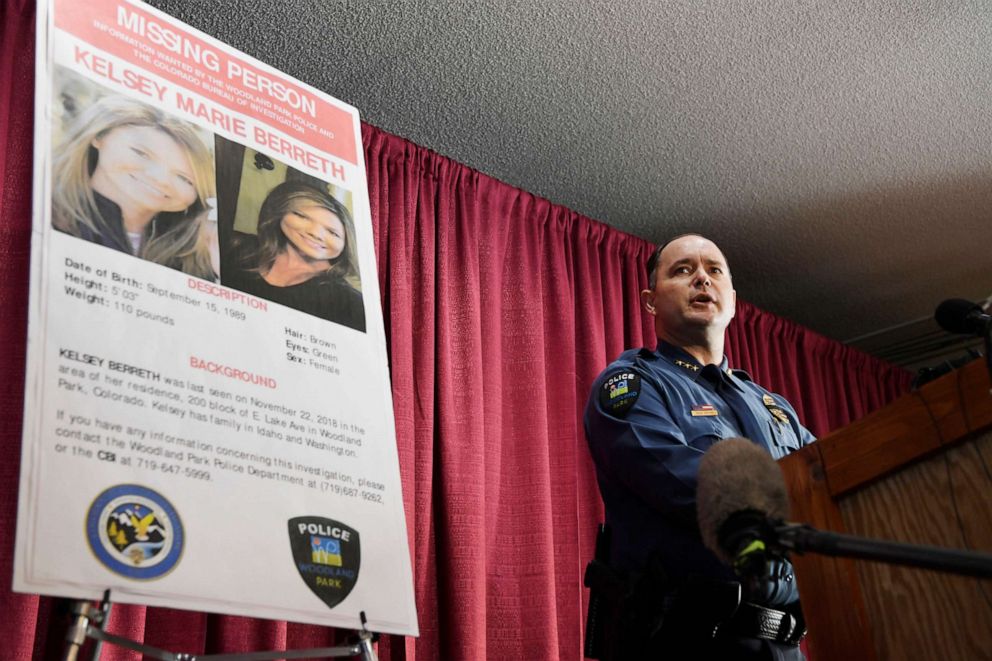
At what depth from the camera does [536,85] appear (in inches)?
118

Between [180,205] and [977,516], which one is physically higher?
[180,205]

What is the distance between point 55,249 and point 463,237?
1.76m

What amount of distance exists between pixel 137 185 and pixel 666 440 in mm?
1017

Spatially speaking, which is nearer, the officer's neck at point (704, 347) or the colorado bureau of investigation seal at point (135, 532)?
the colorado bureau of investigation seal at point (135, 532)

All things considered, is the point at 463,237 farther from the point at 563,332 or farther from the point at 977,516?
the point at 977,516

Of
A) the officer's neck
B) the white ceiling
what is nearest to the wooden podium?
the officer's neck

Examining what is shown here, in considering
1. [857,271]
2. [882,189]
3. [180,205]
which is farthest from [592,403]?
[857,271]

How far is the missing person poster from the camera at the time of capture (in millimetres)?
1465

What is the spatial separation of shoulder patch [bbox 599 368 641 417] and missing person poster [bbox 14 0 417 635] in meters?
0.42

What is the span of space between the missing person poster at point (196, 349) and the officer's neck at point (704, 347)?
78 centimetres

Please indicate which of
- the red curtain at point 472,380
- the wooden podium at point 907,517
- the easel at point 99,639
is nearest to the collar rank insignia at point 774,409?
the red curtain at point 472,380

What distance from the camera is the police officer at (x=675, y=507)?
1796 millimetres

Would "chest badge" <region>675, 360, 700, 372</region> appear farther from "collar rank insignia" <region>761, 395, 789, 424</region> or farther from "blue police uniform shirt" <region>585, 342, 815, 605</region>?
"collar rank insignia" <region>761, 395, 789, 424</region>

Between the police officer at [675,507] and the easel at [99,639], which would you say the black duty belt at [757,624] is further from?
the easel at [99,639]
